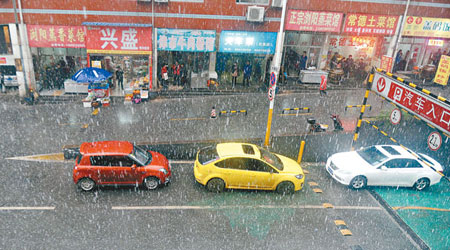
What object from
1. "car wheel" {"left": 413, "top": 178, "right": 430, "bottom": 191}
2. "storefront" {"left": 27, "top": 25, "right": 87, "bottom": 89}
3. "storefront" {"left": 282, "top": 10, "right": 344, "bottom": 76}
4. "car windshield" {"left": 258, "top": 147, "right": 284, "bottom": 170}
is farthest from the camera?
"storefront" {"left": 282, "top": 10, "right": 344, "bottom": 76}

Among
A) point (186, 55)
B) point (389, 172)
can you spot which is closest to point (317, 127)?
point (389, 172)

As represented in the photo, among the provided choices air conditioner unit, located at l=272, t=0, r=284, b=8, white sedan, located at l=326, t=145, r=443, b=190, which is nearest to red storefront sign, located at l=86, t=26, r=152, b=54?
air conditioner unit, located at l=272, t=0, r=284, b=8

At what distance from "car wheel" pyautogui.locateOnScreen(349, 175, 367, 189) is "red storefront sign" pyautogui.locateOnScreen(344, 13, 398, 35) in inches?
563

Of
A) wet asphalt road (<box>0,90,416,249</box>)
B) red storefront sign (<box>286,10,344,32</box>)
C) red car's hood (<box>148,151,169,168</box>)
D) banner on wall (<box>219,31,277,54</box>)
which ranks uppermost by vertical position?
red storefront sign (<box>286,10,344,32</box>)

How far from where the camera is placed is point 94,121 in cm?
1816

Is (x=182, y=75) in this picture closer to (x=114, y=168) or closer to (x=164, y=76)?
(x=164, y=76)

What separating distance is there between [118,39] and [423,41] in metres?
24.6

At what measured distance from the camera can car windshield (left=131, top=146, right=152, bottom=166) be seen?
12391mm

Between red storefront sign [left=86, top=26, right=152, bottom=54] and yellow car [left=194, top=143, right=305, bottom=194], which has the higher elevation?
red storefront sign [left=86, top=26, right=152, bottom=54]

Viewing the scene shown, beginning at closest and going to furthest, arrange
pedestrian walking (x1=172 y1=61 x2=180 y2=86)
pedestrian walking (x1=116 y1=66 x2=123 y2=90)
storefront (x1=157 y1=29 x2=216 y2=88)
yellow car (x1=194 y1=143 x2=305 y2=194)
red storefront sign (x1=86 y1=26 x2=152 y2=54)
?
yellow car (x1=194 y1=143 x2=305 y2=194)
red storefront sign (x1=86 y1=26 x2=152 y2=54)
storefront (x1=157 y1=29 x2=216 y2=88)
pedestrian walking (x1=116 y1=66 x2=123 y2=90)
pedestrian walking (x1=172 y1=61 x2=180 y2=86)

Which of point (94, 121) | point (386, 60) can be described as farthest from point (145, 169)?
point (386, 60)

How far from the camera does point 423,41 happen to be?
29531mm

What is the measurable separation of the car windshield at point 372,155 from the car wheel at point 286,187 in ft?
11.2

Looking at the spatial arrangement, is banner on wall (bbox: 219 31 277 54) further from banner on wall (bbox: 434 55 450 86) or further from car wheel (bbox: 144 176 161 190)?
car wheel (bbox: 144 176 161 190)
